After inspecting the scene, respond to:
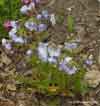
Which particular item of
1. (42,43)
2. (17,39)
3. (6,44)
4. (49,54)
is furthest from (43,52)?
(6,44)

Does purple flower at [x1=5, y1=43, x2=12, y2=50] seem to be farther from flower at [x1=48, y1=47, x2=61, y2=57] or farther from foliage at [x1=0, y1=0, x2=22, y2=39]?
flower at [x1=48, y1=47, x2=61, y2=57]

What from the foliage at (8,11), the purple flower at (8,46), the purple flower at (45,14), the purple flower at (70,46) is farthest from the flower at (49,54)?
the foliage at (8,11)

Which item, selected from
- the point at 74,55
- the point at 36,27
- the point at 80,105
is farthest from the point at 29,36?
the point at 80,105

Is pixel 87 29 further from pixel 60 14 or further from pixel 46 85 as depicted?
pixel 46 85

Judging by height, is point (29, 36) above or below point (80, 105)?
above

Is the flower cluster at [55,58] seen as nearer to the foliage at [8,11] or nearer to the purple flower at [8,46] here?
the purple flower at [8,46]
